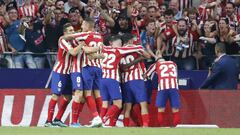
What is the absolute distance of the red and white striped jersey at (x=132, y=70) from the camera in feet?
64.1

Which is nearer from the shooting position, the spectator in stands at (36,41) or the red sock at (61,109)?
the red sock at (61,109)

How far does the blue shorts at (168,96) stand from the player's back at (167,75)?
3.6 inches

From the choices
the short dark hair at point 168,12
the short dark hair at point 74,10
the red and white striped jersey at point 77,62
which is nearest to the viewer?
the red and white striped jersey at point 77,62

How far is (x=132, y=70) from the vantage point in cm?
1956

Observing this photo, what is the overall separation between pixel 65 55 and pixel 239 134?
488cm

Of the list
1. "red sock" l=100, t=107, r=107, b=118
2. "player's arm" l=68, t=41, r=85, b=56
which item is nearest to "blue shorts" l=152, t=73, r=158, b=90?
"red sock" l=100, t=107, r=107, b=118

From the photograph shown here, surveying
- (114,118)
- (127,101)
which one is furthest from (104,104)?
(127,101)

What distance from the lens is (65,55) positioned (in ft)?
59.6

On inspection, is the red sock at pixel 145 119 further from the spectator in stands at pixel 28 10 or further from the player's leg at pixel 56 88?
the spectator in stands at pixel 28 10

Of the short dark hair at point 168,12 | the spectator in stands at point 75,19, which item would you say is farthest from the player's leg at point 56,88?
the short dark hair at point 168,12

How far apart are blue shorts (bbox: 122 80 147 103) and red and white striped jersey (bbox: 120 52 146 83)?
0.30ft

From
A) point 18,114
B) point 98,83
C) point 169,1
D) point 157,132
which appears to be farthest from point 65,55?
point 169,1

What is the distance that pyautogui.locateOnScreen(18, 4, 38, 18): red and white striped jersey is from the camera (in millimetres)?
21844

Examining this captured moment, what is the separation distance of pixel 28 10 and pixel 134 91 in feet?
13.2
